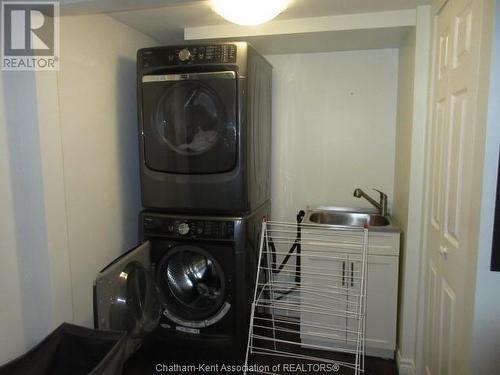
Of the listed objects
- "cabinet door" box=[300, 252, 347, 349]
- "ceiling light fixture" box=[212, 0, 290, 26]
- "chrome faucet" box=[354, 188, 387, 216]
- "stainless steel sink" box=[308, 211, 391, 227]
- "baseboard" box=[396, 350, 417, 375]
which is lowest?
"baseboard" box=[396, 350, 417, 375]

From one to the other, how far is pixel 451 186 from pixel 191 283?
61.0 inches

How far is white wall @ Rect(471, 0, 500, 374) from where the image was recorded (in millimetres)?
1023

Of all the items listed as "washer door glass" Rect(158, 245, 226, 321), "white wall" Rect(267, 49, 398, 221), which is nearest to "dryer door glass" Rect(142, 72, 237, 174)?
"washer door glass" Rect(158, 245, 226, 321)

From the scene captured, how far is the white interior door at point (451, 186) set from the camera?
119cm

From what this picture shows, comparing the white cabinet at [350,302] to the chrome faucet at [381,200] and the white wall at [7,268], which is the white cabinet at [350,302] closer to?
the chrome faucet at [381,200]

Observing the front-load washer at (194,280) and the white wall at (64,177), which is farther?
the front-load washer at (194,280)

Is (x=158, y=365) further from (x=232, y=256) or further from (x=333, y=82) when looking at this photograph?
(x=333, y=82)

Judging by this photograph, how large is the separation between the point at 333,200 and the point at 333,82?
0.89 m

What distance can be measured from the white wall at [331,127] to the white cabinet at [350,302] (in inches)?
23.0

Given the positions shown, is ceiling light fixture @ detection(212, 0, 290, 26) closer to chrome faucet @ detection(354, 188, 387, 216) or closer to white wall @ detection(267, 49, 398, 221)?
white wall @ detection(267, 49, 398, 221)

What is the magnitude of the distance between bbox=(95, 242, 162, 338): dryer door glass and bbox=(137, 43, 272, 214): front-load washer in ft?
1.26

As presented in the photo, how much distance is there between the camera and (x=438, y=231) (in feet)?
5.28

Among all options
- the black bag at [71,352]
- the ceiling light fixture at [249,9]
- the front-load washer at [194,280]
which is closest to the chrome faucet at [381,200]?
the front-load washer at [194,280]

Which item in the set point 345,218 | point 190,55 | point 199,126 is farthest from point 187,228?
point 345,218
